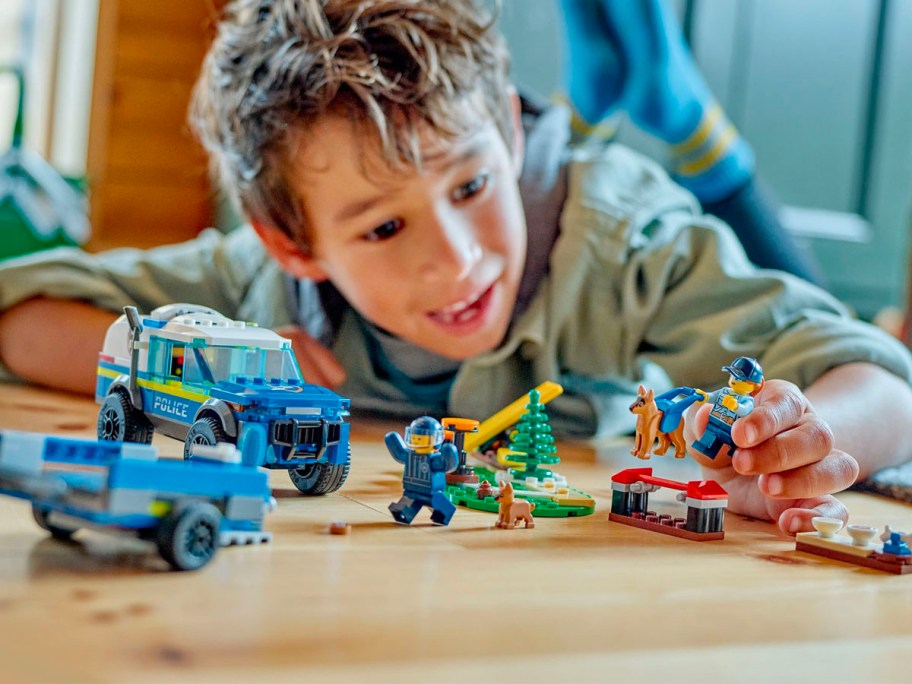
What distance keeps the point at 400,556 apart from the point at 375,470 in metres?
0.31

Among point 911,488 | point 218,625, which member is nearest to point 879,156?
point 911,488

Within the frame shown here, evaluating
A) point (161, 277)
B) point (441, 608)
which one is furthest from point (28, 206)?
point (441, 608)

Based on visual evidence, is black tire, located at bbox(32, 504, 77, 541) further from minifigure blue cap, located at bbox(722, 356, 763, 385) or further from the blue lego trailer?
minifigure blue cap, located at bbox(722, 356, 763, 385)

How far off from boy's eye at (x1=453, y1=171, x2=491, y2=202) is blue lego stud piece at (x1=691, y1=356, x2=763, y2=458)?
0.45m

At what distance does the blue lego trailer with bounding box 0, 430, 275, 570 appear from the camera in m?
0.50

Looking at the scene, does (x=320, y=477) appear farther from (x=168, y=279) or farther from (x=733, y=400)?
(x=168, y=279)

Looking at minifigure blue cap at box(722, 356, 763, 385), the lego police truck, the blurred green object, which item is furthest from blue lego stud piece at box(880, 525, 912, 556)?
the blurred green object

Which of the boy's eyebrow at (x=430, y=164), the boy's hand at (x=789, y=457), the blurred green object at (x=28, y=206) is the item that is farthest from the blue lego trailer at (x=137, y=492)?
the blurred green object at (x=28, y=206)

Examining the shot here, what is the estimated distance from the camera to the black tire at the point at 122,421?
757 mm

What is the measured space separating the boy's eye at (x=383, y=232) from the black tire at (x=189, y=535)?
58 cm

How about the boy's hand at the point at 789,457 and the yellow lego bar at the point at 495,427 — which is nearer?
the boy's hand at the point at 789,457

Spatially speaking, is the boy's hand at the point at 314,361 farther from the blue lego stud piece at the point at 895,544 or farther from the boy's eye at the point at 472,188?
the blue lego stud piece at the point at 895,544

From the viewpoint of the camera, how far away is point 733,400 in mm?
698

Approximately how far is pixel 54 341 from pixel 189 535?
2.73ft
